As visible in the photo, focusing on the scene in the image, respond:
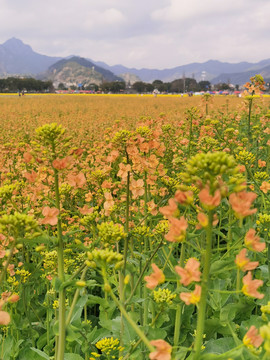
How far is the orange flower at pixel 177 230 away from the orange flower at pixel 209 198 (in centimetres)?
13

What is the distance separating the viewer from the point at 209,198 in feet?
3.30

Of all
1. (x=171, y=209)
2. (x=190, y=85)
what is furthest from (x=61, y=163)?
(x=190, y=85)

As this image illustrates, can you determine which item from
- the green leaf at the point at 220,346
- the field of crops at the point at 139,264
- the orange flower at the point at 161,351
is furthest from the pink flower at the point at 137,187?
the orange flower at the point at 161,351

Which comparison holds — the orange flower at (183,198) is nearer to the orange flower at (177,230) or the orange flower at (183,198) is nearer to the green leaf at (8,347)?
the orange flower at (177,230)

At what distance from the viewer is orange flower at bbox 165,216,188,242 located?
43.5 inches

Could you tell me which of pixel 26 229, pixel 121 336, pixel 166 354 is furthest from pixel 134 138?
pixel 166 354

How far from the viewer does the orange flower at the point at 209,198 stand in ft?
3.27

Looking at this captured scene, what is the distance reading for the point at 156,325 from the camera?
205 cm

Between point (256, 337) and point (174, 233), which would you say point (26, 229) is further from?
point (256, 337)

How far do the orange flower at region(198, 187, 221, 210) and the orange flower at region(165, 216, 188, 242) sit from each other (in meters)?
0.13

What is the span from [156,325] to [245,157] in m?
1.88

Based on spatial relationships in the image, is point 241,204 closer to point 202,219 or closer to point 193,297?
point 202,219

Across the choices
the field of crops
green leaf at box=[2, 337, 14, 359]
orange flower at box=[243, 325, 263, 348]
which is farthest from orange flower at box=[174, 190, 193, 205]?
A: green leaf at box=[2, 337, 14, 359]

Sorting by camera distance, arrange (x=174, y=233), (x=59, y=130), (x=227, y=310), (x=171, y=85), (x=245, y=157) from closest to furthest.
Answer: (x=174, y=233)
(x=59, y=130)
(x=227, y=310)
(x=245, y=157)
(x=171, y=85)
